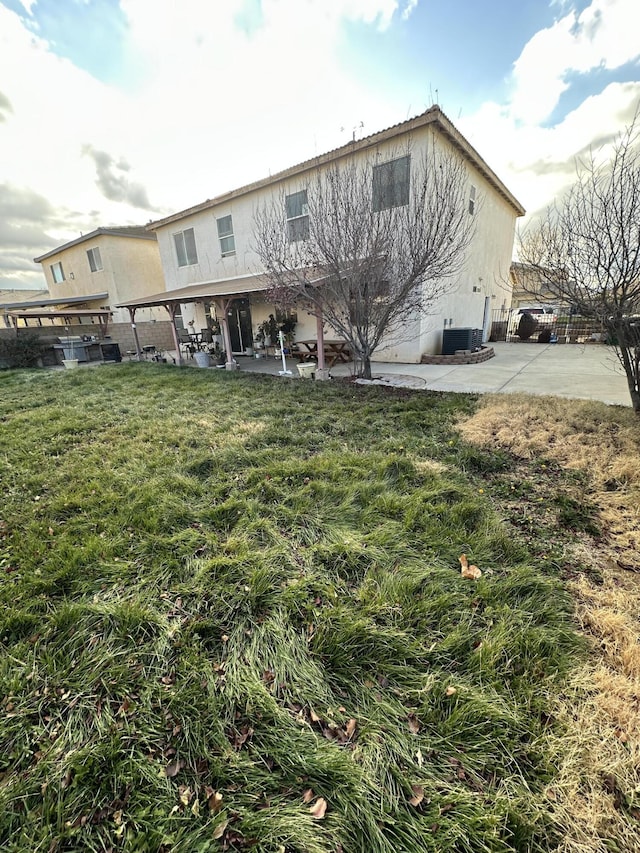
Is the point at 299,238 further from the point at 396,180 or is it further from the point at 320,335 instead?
the point at 320,335

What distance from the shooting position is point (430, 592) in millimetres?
2145

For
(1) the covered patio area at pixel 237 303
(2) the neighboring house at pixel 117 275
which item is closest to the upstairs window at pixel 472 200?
(1) the covered patio area at pixel 237 303

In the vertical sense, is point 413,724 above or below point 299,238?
below

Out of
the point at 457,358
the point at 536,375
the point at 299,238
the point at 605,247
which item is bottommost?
the point at 536,375

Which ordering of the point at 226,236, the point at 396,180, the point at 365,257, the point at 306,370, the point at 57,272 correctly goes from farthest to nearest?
the point at 57,272
the point at 226,236
the point at 306,370
the point at 396,180
the point at 365,257

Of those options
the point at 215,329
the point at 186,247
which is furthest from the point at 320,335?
the point at 186,247

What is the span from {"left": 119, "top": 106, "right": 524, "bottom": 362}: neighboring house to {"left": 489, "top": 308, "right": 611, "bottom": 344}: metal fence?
861mm

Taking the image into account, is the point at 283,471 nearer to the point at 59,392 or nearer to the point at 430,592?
the point at 430,592

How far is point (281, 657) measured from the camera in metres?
1.80

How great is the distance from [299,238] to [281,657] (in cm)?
1141

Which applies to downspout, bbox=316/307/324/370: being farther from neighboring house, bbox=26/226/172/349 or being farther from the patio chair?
neighboring house, bbox=26/226/172/349

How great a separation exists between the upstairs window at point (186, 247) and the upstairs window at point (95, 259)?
21.9 ft

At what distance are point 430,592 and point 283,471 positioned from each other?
198 cm

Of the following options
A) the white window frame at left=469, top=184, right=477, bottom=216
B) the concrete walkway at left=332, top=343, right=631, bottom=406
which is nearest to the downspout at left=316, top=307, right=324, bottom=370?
the concrete walkway at left=332, top=343, right=631, bottom=406
